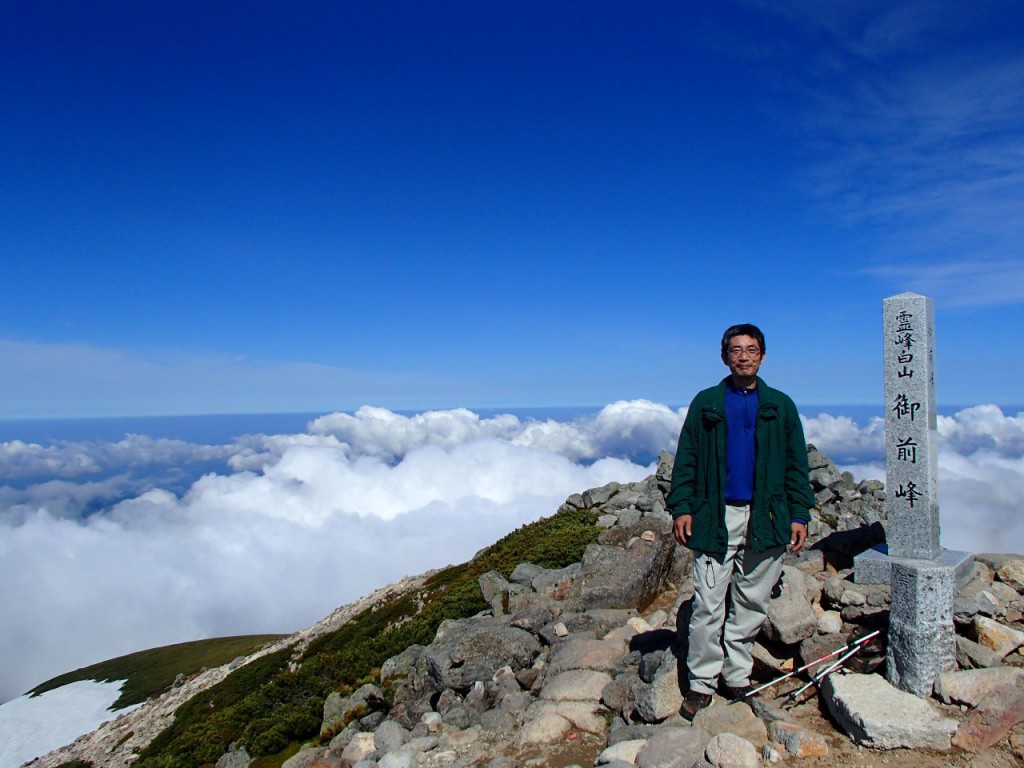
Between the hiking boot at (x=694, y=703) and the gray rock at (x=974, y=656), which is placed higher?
the gray rock at (x=974, y=656)

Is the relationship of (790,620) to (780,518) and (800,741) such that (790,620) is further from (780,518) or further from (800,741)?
(780,518)

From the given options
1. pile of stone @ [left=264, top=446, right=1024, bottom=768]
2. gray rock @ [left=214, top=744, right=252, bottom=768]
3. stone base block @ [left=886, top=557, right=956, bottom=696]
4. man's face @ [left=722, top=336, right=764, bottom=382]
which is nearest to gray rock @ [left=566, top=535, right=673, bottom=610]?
pile of stone @ [left=264, top=446, right=1024, bottom=768]

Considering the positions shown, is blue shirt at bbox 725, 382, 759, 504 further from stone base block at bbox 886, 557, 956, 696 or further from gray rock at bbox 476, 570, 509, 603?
gray rock at bbox 476, 570, 509, 603

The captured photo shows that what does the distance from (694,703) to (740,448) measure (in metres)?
2.88

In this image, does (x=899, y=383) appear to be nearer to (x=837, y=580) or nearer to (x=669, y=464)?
(x=837, y=580)

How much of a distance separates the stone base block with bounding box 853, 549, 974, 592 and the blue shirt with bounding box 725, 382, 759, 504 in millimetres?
3481

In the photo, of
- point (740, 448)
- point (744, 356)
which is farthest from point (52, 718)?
point (744, 356)

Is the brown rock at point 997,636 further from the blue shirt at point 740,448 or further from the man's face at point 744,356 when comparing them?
the man's face at point 744,356

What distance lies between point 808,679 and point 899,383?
4.44 m

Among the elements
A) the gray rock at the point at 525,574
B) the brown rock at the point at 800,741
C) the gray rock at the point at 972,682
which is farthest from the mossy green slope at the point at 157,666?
the gray rock at the point at 972,682

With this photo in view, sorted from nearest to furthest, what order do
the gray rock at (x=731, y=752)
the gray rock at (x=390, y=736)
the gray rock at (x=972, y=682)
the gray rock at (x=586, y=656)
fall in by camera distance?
the gray rock at (x=731, y=752), the gray rock at (x=972, y=682), the gray rock at (x=390, y=736), the gray rock at (x=586, y=656)

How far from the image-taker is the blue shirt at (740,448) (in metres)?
6.57

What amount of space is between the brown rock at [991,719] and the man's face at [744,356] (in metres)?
3.93

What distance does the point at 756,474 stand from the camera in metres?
6.52
